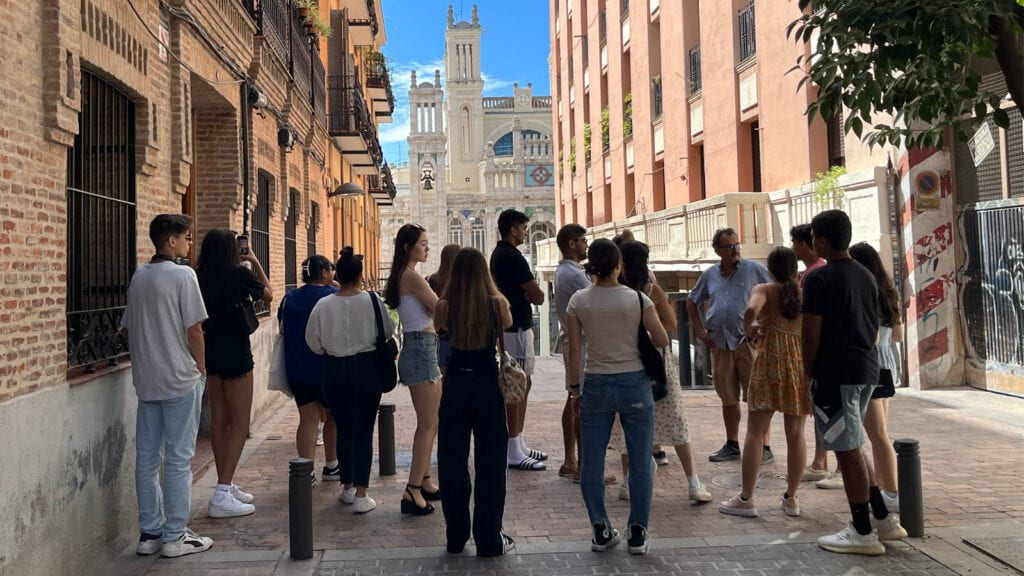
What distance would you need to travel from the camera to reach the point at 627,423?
509cm

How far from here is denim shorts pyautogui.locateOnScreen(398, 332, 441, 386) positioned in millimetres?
6082

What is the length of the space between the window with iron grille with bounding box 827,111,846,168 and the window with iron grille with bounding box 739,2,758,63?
3.00 meters

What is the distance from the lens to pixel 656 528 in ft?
18.6

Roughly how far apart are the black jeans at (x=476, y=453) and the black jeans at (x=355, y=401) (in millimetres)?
1052

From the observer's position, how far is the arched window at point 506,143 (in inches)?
3516

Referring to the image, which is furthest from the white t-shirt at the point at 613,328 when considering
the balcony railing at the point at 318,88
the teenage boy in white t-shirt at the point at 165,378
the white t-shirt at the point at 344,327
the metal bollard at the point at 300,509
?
the balcony railing at the point at 318,88

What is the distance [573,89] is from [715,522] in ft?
95.6

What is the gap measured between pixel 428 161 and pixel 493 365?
2858 inches

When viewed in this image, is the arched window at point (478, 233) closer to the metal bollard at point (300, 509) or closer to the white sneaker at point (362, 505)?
the white sneaker at point (362, 505)

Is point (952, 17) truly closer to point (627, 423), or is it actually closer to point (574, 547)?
point (627, 423)

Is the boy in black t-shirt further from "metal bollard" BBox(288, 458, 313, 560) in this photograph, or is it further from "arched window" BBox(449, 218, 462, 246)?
"arched window" BBox(449, 218, 462, 246)

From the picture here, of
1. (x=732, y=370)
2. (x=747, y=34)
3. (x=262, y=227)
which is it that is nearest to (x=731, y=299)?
(x=732, y=370)

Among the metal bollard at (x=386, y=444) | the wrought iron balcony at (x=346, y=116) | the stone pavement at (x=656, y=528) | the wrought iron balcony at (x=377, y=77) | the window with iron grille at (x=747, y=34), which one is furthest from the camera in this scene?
the wrought iron balcony at (x=377, y=77)

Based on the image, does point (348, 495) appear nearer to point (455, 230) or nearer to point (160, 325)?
point (160, 325)
